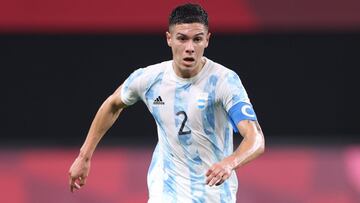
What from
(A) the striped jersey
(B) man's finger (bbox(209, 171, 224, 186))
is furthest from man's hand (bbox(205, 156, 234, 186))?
(A) the striped jersey

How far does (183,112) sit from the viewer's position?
5.27 meters

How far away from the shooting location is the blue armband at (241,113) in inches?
194

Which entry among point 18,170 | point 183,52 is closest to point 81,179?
point 183,52

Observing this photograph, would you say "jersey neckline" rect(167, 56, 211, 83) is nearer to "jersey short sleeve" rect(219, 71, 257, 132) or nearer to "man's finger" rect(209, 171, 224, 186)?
"jersey short sleeve" rect(219, 71, 257, 132)

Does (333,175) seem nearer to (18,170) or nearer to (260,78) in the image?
(260,78)

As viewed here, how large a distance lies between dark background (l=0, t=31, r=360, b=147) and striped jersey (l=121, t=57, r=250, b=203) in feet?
14.2

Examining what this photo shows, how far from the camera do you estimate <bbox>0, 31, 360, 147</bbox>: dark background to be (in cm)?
979

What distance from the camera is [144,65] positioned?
9.92 metres

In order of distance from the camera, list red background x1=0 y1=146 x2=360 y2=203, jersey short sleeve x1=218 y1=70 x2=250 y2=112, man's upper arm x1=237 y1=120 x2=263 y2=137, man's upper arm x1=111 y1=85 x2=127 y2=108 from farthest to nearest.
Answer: red background x1=0 y1=146 x2=360 y2=203 → man's upper arm x1=111 y1=85 x2=127 y2=108 → jersey short sleeve x1=218 y1=70 x2=250 y2=112 → man's upper arm x1=237 y1=120 x2=263 y2=137

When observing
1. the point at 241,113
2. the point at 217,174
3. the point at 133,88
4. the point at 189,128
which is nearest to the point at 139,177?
the point at 133,88

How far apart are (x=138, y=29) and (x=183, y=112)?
3795 millimetres

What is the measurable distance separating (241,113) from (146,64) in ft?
16.5

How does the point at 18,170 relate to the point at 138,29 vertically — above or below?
below

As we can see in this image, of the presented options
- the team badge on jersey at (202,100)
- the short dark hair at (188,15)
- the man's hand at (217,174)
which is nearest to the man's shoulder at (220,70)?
the team badge on jersey at (202,100)
